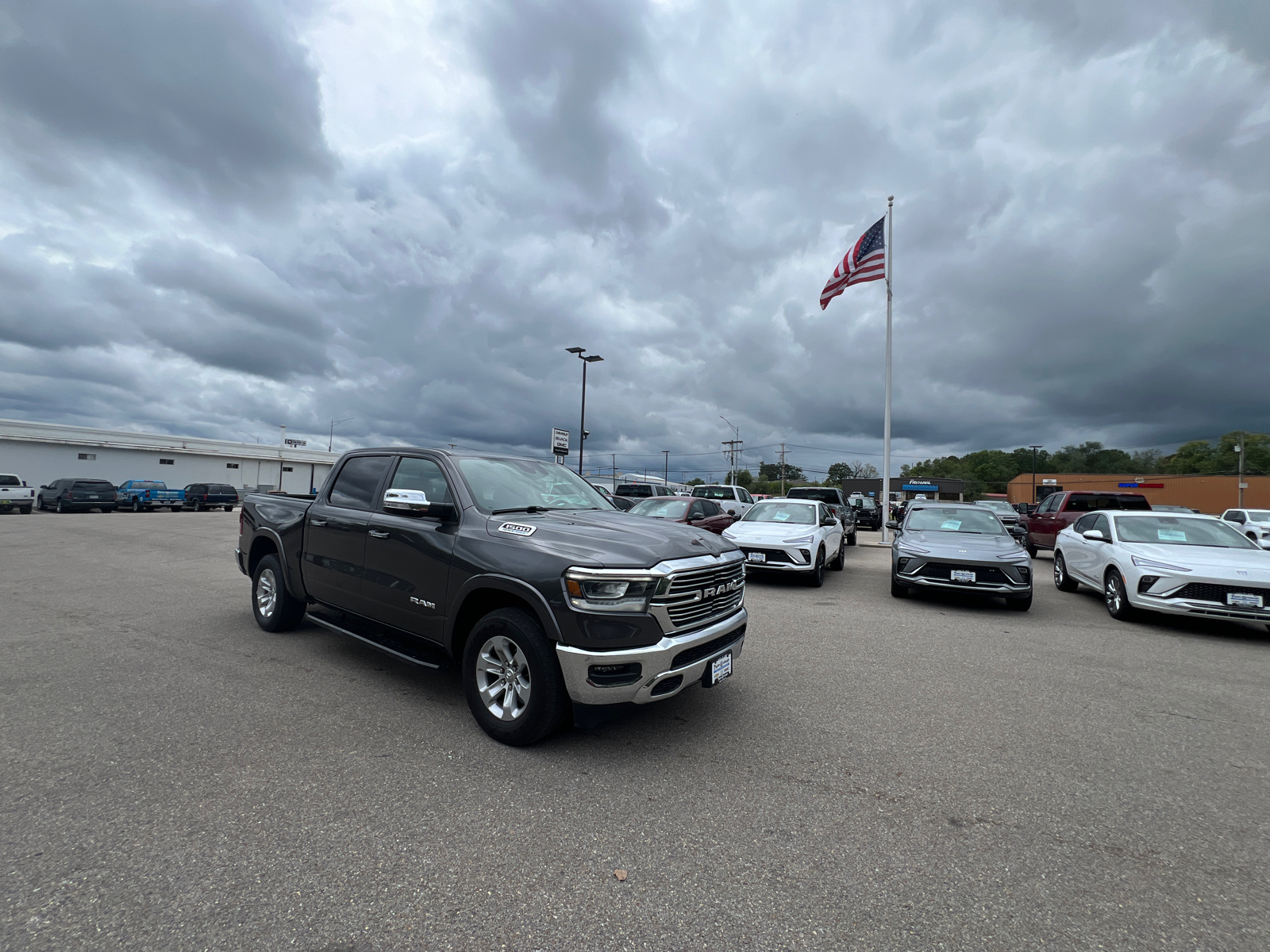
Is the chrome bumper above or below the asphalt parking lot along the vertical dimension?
above

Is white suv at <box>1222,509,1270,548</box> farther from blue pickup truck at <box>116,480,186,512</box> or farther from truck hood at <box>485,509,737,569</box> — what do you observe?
blue pickup truck at <box>116,480,186,512</box>

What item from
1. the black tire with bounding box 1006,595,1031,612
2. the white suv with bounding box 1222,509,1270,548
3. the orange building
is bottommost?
the black tire with bounding box 1006,595,1031,612

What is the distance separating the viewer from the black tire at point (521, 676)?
321 centimetres

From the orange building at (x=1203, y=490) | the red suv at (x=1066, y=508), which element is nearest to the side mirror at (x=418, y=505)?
the red suv at (x=1066, y=508)

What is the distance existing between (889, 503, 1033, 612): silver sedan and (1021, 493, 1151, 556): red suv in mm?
6936

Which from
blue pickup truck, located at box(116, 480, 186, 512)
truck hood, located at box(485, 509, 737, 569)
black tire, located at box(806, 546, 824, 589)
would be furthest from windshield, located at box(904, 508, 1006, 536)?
blue pickup truck, located at box(116, 480, 186, 512)

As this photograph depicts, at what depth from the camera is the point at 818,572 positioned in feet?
31.7

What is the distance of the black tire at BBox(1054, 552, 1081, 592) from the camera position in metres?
9.86

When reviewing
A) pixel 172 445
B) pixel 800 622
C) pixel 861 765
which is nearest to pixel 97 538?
pixel 800 622

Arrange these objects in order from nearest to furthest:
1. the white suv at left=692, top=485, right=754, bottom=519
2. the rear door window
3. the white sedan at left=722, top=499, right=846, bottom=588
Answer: the rear door window
the white sedan at left=722, top=499, right=846, bottom=588
the white suv at left=692, top=485, right=754, bottom=519

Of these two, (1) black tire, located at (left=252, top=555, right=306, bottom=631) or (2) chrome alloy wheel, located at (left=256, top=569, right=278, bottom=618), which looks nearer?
(1) black tire, located at (left=252, top=555, right=306, bottom=631)

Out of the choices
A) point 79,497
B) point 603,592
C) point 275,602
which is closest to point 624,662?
point 603,592

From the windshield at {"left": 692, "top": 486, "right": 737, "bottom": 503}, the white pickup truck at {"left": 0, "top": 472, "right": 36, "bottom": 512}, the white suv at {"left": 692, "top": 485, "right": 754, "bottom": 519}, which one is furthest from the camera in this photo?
the white pickup truck at {"left": 0, "top": 472, "right": 36, "bottom": 512}

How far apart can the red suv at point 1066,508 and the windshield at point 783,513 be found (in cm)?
733
